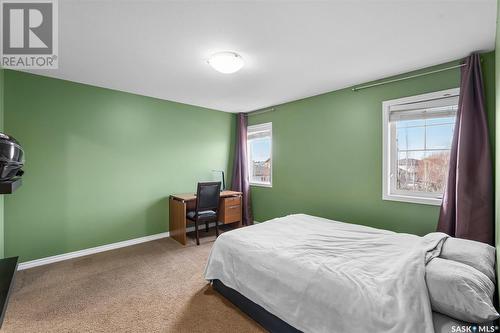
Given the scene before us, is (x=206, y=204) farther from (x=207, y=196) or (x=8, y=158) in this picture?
(x=8, y=158)

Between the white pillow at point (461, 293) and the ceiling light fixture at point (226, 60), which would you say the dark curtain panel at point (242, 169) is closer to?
the ceiling light fixture at point (226, 60)

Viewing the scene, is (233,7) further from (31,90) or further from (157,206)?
(157,206)

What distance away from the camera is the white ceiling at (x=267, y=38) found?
5.33 feet

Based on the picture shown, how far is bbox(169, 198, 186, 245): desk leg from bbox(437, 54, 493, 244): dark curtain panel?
3217 millimetres

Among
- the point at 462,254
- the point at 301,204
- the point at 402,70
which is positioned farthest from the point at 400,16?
the point at 301,204

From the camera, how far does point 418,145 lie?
2.71m

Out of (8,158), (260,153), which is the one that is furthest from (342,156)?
(8,158)

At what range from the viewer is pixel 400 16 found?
5.57 feet

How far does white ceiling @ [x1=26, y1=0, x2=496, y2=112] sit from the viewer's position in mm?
1626

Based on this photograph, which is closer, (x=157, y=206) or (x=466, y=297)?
(x=466, y=297)

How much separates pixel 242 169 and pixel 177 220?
1.58 meters

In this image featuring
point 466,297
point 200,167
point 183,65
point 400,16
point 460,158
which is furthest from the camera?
point 200,167

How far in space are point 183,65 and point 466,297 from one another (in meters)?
2.84

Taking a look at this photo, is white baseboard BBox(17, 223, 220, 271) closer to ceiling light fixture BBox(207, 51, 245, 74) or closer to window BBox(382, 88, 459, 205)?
ceiling light fixture BBox(207, 51, 245, 74)
